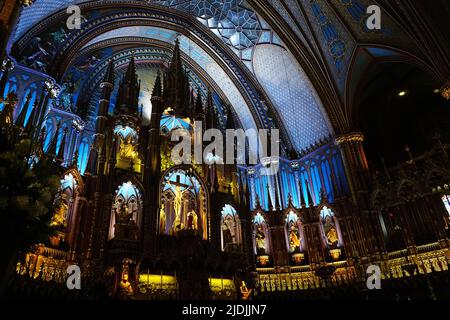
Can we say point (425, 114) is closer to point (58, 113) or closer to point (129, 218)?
point (129, 218)

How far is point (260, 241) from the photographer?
1970 cm

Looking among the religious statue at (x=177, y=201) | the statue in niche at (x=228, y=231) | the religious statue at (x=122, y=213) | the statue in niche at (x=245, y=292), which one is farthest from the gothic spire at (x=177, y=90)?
the statue in niche at (x=245, y=292)

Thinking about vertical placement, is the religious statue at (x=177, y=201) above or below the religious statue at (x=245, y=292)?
above

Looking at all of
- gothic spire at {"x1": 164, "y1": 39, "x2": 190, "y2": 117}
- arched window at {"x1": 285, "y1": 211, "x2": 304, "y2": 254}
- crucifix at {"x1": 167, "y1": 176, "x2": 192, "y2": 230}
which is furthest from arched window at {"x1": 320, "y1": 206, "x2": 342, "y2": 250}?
gothic spire at {"x1": 164, "y1": 39, "x2": 190, "y2": 117}

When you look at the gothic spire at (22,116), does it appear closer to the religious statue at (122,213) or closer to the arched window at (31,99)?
the arched window at (31,99)

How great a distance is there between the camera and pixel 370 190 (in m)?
18.7

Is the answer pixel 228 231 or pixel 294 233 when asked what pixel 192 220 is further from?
pixel 294 233

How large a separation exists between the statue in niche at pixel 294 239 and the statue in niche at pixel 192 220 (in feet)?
21.7

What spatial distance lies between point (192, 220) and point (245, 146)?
9.39 m

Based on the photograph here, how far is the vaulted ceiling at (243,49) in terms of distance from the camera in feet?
55.5

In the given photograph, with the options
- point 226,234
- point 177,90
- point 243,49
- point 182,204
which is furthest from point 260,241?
point 243,49
